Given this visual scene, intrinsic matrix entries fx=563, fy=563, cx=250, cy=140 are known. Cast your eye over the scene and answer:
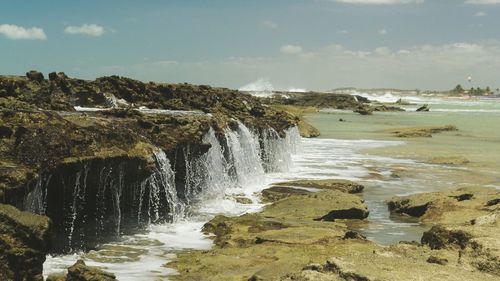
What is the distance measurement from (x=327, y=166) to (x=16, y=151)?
1883cm

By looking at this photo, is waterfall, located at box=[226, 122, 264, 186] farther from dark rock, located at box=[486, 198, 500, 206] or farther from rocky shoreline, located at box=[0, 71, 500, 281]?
dark rock, located at box=[486, 198, 500, 206]

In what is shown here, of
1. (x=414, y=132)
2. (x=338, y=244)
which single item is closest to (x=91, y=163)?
(x=338, y=244)

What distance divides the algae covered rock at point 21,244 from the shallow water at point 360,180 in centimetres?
195

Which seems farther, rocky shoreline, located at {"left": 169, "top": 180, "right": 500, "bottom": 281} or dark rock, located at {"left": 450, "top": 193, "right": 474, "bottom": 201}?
dark rock, located at {"left": 450, "top": 193, "right": 474, "bottom": 201}

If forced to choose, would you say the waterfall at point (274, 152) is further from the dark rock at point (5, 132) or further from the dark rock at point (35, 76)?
the dark rock at point (5, 132)

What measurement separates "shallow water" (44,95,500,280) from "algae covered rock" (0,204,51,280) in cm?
195

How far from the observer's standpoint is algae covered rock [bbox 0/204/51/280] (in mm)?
8266

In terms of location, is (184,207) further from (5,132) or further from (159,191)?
(5,132)

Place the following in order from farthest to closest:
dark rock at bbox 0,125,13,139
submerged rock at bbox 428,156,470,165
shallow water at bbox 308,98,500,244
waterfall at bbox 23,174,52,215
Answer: submerged rock at bbox 428,156,470,165
shallow water at bbox 308,98,500,244
dark rock at bbox 0,125,13,139
waterfall at bbox 23,174,52,215

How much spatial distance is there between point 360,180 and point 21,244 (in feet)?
57.1

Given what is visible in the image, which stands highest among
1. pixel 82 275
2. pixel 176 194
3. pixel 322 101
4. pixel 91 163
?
pixel 322 101

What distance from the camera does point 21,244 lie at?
27.8 ft

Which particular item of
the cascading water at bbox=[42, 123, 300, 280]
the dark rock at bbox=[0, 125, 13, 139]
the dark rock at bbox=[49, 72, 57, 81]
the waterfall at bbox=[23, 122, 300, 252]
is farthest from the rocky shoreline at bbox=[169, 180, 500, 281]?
the dark rock at bbox=[49, 72, 57, 81]

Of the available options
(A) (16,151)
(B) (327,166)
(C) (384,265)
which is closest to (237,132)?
(B) (327,166)
